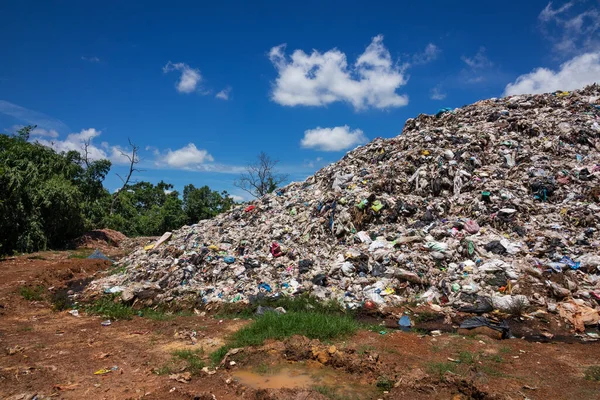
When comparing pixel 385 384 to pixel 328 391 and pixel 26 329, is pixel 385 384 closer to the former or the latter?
pixel 328 391

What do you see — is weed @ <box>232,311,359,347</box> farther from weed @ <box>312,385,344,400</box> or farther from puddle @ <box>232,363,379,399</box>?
weed @ <box>312,385,344,400</box>

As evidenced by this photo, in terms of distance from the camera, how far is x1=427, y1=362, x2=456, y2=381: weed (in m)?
3.91

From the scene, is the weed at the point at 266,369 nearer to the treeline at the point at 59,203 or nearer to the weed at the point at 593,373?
the weed at the point at 593,373

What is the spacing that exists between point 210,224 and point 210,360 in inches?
312

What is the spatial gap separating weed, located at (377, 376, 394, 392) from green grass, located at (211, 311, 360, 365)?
1.30 m

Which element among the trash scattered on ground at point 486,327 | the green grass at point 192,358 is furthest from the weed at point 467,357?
the green grass at point 192,358

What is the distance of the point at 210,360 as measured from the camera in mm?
4582

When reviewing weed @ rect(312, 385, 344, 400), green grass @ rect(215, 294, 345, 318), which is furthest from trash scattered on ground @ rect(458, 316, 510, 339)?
weed @ rect(312, 385, 344, 400)

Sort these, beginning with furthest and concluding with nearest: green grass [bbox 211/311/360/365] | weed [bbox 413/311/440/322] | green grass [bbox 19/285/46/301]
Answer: green grass [bbox 19/285/46/301]
weed [bbox 413/311/440/322]
green grass [bbox 211/311/360/365]

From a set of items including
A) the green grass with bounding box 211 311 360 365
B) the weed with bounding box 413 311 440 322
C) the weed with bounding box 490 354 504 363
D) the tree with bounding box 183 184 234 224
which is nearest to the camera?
the weed with bounding box 490 354 504 363

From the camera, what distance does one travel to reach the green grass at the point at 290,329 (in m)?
5.01

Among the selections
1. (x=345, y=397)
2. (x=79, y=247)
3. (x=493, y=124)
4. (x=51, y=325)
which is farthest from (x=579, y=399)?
(x=79, y=247)

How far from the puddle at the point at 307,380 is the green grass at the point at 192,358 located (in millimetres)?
479

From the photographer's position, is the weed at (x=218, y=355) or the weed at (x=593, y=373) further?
the weed at (x=218, y=355)
